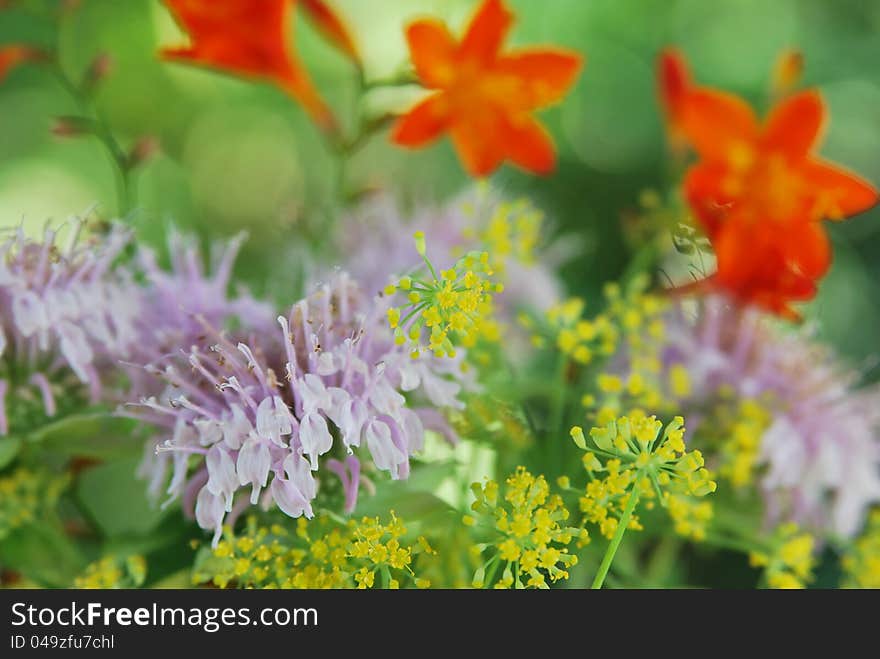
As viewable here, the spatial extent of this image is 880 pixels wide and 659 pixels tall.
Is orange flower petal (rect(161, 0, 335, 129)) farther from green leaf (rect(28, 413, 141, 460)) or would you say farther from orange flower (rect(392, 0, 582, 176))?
green leaf (rect(28, 413, 141, 460))

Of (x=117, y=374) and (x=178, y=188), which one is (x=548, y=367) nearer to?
(x=117, y=374)

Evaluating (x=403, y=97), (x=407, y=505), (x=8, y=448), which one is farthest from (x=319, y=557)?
(x=403, y=97)

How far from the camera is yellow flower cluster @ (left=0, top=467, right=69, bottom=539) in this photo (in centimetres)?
36

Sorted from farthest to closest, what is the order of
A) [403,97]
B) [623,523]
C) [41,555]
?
[403,97], [41,555], [623,523]

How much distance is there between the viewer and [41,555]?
0.39 m

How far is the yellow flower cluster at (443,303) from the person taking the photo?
29cm

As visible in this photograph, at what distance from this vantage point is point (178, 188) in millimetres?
1351

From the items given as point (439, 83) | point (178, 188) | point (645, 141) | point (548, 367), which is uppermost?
point (439, 83)

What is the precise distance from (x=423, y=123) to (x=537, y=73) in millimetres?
63

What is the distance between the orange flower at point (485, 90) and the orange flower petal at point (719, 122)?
64 mm

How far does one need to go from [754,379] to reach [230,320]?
0.71 feet

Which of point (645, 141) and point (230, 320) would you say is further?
point (645, 141)

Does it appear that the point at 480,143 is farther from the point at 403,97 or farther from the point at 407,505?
the point at 403,97
